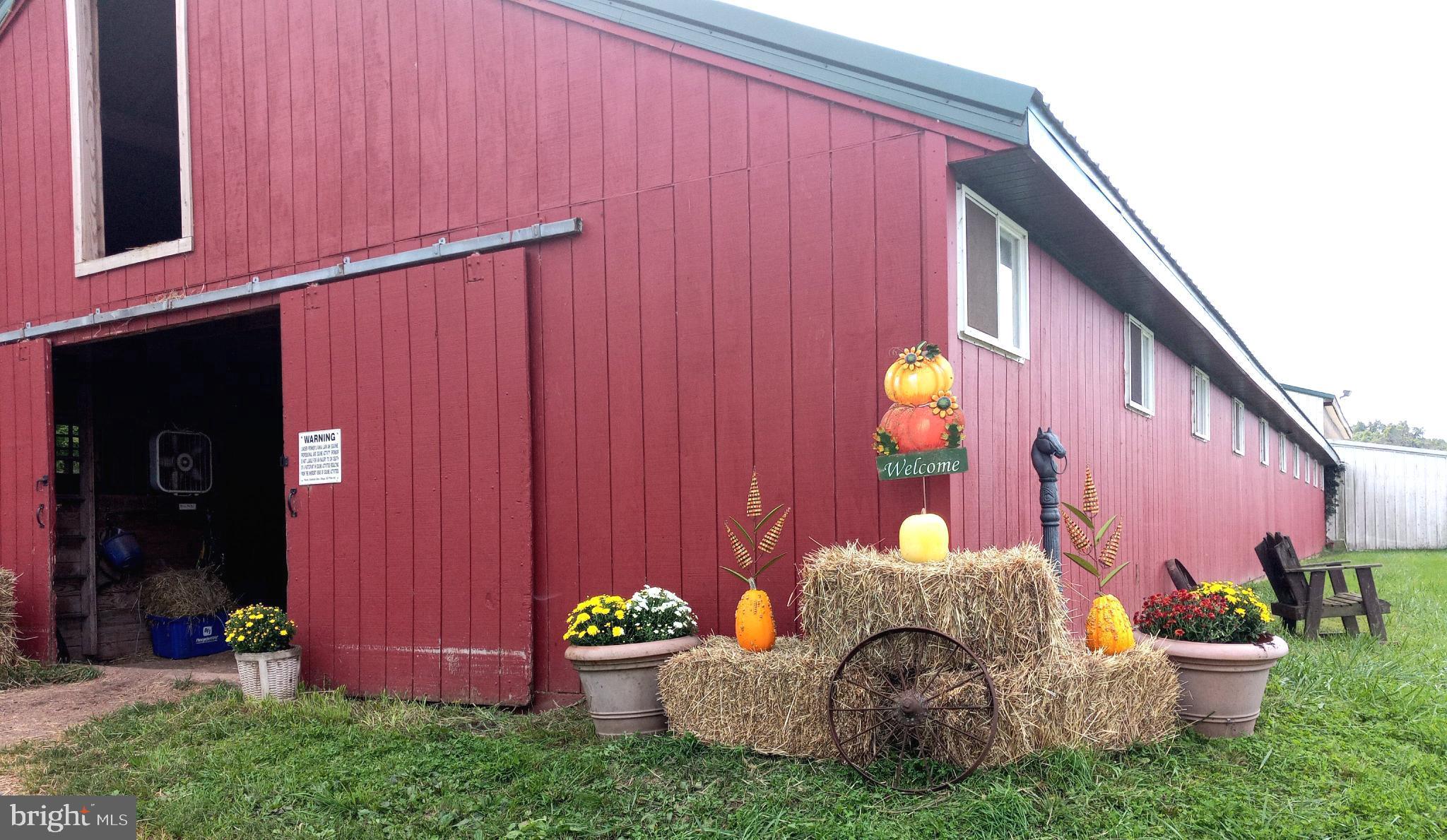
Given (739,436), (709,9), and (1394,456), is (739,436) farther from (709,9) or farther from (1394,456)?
(1394,456)

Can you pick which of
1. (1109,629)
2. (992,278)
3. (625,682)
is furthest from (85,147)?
(1109,629)

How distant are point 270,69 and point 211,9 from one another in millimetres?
795

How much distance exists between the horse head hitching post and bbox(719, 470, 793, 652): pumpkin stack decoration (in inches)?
48.9

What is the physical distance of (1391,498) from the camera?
76.9ft

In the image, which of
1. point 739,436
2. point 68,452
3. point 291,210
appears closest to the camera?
point 739,436

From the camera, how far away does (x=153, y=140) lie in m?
9.23

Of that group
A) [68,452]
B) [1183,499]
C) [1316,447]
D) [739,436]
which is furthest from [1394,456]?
[68,452]

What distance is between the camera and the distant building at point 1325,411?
69.5 ft

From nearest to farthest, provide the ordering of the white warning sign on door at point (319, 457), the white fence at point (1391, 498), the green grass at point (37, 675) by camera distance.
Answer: the white warning sign on door at point (319, 457)
the green grass at point (37, 675)
the white fence at point (1391, 498)

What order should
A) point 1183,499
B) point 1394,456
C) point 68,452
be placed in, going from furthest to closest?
point 1394,456 < point 1183,499 < point 68,452

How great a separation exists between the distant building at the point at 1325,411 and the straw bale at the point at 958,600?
15182mm

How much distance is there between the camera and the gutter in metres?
5.58

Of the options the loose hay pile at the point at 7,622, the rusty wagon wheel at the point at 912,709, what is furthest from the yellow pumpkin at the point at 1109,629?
the loose hay pile at the point at 7,622

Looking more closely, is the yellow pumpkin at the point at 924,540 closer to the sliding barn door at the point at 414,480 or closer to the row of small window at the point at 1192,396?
the sliding barn door at the point at 414,480
